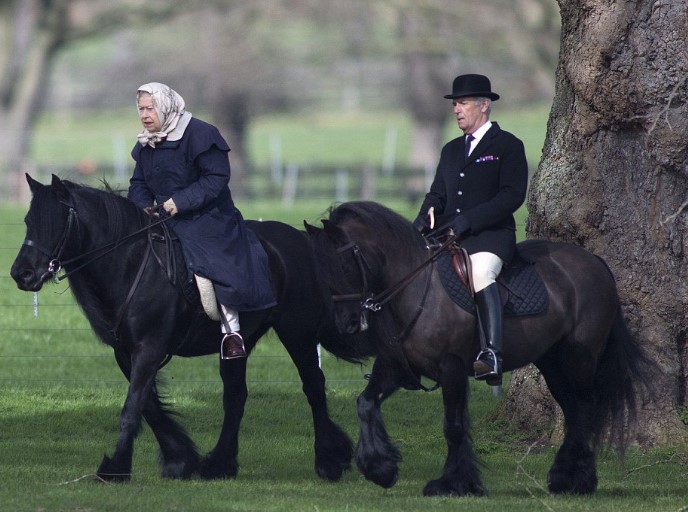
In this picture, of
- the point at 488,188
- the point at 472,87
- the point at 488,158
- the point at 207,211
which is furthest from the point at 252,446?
the point at 472,87

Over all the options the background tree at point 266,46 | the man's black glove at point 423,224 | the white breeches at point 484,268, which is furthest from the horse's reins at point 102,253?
the background tree at point 266,46

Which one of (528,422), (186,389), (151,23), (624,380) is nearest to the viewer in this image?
(624,380)

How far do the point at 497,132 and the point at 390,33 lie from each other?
117ft

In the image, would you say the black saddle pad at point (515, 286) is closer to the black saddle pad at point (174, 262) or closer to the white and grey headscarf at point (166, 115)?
the black saddle pad at point (174, 262)

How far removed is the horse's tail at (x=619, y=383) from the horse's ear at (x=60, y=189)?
143 inches

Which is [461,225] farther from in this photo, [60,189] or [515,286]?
[60,189]

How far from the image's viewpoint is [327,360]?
47.0 feet

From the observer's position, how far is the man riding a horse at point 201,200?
8.42 m

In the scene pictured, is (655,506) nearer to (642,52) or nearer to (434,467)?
(434,467)

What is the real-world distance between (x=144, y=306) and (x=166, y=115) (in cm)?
123

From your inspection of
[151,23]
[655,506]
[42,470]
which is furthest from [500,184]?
[151,23]

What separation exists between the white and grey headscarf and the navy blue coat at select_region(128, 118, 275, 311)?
0.19 ft

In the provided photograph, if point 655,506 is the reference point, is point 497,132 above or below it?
above

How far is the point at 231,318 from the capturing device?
8578mm
